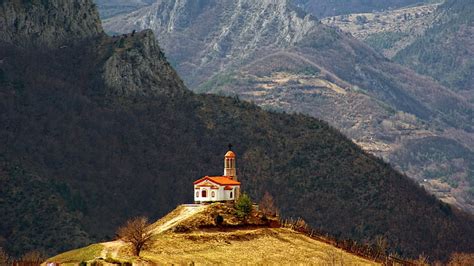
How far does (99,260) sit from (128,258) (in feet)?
15.5

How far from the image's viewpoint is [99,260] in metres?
196

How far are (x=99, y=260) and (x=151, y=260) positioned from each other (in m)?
7.64

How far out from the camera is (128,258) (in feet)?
652

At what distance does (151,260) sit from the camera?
198 meters

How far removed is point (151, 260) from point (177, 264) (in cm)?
386

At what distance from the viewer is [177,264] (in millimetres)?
198125

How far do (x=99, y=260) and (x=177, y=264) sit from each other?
451 inches

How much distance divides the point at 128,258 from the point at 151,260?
140 inches
